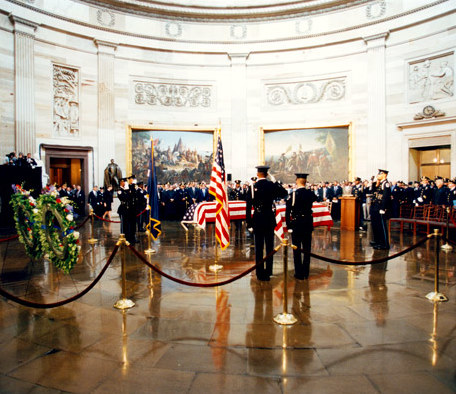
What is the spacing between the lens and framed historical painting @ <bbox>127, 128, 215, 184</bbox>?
59.6 feet

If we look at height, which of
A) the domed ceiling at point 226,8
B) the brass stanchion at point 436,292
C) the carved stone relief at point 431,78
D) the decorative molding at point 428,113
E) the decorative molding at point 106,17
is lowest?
the brass stanchion at point 436,292

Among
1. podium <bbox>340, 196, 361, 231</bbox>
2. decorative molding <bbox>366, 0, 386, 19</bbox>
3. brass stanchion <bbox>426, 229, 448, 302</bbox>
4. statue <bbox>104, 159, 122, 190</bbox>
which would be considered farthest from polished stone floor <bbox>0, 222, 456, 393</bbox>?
decorative molding <bbox>366, 0, 386, 19</bbox>

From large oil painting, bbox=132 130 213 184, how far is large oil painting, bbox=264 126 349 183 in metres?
3.34

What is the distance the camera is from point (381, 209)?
836 centimetres

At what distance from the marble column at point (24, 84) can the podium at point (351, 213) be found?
12880mm

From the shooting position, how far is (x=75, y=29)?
16.4 metres

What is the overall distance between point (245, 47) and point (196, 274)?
51.5 feet

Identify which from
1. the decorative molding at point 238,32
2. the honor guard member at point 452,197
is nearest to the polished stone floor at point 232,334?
the honor guard member at point 452,197

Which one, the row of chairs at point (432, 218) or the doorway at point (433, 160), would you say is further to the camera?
the doorway at point (433, 160)

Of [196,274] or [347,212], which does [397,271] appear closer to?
[196,274]

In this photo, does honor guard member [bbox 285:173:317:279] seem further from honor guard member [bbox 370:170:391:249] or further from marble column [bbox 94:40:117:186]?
marble column [bbox 94:40:117:186]

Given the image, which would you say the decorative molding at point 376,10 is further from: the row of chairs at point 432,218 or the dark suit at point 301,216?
the dark suit at point 301,216

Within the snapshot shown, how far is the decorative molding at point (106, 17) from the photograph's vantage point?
56.1ft

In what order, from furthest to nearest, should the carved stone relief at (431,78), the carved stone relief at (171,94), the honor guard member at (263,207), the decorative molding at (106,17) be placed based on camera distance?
the carved stone relief at (171,94) < the decorative molding at (106,17) < the carved stone relief at (431,78) < the honor guard member at (263,207)
